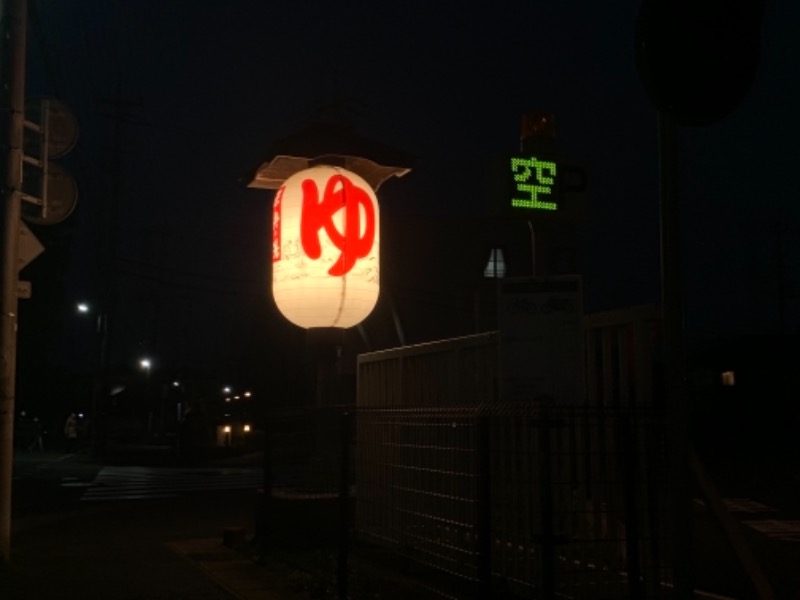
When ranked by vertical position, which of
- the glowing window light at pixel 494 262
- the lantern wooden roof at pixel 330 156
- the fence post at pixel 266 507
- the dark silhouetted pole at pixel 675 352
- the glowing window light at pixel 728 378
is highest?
the glowing window light at pixel 494 262

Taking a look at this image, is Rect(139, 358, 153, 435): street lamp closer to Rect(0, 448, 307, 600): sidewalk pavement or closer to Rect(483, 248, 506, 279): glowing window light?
Rect(483, 248, 506, 279): glowing window light

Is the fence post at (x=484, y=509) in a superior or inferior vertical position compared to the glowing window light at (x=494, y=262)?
inferior

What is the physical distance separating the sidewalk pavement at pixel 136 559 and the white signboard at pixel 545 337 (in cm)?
314

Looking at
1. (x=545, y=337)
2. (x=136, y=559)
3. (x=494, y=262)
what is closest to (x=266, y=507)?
(x=136, y=559)

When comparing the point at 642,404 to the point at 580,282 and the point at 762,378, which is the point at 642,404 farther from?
the point at 762,378

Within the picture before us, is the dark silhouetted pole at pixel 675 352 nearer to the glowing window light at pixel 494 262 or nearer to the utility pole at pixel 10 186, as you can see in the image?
the utility pole at pixel 10 186

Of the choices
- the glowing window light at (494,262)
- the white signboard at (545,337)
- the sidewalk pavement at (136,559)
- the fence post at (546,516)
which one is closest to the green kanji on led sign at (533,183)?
the white signboard at (545,337)

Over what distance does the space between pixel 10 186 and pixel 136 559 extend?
4.56 metres

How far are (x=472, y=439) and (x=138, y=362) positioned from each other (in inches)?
2849

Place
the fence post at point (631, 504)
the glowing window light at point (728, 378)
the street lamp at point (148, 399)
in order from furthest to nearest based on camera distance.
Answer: the street lamp at point (148, 399) < the glowing window light at point (728, 378) < the fence post at point (631, 504)

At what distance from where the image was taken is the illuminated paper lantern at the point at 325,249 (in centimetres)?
1183

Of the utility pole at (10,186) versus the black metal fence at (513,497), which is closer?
the black metal fence at (513,497)

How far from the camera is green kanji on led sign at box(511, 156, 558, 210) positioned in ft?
26.8

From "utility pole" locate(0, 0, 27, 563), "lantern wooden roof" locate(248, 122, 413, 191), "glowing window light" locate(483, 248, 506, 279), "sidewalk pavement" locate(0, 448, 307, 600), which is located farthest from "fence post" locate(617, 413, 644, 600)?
"glowing window light" locate(483, 248, 506, 279)
